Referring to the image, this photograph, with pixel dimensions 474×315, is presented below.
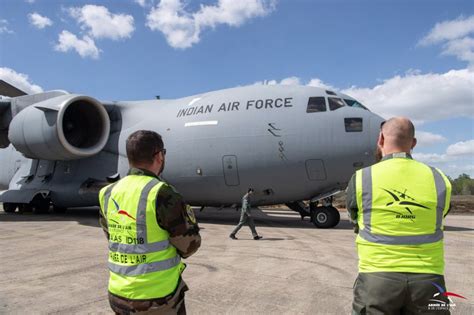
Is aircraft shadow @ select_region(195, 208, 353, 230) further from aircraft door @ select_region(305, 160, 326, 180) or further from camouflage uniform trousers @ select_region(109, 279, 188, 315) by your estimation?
camouflage uniform trousers @ select_region(109, 279, 188, 315)

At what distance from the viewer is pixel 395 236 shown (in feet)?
7.36

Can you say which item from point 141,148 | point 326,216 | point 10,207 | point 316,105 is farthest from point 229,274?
point 10,207

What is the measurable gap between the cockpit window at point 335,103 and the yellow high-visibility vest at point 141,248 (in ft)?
32.2

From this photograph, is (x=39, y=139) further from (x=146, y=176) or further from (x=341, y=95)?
(x=146, y=176)

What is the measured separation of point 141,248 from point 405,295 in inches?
60.0

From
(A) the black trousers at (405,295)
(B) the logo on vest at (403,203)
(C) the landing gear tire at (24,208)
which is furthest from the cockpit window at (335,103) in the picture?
(C) the landing gear tire at (24,208)

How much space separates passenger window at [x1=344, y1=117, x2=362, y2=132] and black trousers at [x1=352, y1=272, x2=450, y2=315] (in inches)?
365

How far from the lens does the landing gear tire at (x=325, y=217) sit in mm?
11891

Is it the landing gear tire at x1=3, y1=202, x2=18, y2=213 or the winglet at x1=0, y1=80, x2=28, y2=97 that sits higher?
the winglet at x1=0, y1=80, x2=28, y2=97

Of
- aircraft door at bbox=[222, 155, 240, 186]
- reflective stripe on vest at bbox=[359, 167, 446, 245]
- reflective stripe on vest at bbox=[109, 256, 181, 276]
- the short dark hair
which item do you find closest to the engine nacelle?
aircraft door at bbox=[222, 155, 240, 186]

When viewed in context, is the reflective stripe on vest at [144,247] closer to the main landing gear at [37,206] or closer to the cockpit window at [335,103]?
the cockpit window at [335,103]

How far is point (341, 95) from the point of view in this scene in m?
12.0

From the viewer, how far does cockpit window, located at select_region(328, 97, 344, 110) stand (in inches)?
455

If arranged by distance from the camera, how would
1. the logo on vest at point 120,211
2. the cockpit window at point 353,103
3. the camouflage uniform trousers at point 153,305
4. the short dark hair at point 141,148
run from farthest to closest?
the cockpit window at point 353,103 < the short dark hair at point 141,148 < the logo on vest at point 120,211 < the camouflage uniform trousers at point 153,305
